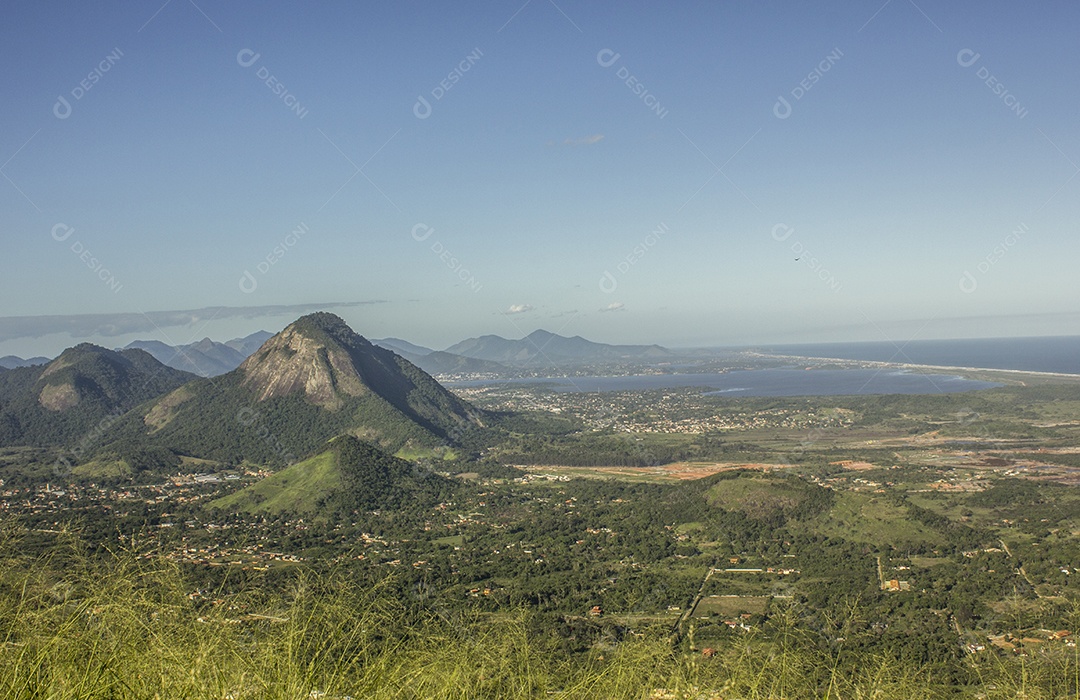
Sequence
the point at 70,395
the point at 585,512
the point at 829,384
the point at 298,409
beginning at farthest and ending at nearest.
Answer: the point at 829,384
the point at 70,395
the point at 298,409
the point at 585,512

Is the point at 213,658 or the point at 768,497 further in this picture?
the point at 768,497

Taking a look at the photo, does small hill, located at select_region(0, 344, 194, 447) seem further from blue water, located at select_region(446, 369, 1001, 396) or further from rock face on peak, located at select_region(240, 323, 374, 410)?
blue water, located at select_region(446, 369, 1001, 396)

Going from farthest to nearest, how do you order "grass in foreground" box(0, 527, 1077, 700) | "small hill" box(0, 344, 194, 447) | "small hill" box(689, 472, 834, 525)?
1. "small hill" box(0, 344, 194, 447)
2. "small hill" box(689, 472, 834, 525)
3. "grass in foreground" box(0, 527, 1077, 700)

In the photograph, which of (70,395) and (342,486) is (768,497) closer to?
(342,486)

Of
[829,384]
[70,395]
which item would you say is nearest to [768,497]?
[70,395]

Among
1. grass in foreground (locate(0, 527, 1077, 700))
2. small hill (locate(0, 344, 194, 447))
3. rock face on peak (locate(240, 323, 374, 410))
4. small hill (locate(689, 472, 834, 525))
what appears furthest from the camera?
small hill (locate(0, 344, 194, 447))

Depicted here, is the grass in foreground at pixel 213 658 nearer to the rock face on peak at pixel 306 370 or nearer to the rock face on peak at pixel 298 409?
the rock face on peak at pixel 298 409

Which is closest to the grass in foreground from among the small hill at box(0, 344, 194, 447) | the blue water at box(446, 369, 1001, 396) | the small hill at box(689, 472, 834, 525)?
the small hill at box(689, 472, 834, 525)
